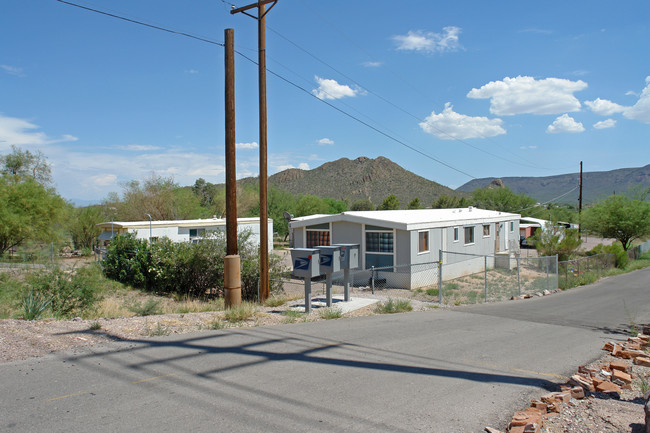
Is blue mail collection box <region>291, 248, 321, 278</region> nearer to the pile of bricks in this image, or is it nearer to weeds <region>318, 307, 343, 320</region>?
weeds <region>318, 307, 343, 320</region>

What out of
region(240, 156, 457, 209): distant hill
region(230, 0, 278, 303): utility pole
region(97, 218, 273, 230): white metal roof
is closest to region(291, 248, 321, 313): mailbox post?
region(230, 0, 278, 303): utility pole

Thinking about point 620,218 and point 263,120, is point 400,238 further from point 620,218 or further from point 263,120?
point 620,218

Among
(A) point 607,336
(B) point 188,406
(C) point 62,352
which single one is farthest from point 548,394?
(C) point 62,352

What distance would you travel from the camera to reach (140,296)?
1684cm

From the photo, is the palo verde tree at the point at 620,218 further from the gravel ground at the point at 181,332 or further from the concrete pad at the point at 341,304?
the gravel ground at the point at 181,332

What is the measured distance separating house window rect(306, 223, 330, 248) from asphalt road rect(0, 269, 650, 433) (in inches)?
525

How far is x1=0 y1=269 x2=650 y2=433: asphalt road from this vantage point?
4.53 m

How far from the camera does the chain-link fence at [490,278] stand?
17.1 metres

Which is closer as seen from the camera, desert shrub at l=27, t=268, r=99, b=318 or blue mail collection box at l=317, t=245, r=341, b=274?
desert shrub at l=27, t=268, r=99, b=318

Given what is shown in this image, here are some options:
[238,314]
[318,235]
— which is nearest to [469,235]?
[318,235]

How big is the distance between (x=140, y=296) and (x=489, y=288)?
45.2ft

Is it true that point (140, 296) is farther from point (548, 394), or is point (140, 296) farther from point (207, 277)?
point (548, 394)

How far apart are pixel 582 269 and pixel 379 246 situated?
36.5ft

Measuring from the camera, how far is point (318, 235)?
23.5 m
